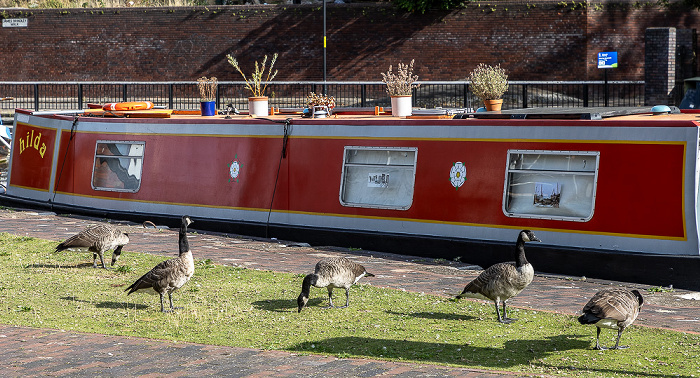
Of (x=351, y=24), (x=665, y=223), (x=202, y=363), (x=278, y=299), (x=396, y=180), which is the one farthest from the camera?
(x=351, y=24)

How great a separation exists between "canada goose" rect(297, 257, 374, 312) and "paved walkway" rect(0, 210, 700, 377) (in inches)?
48.0

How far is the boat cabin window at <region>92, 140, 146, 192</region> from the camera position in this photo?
573 inches

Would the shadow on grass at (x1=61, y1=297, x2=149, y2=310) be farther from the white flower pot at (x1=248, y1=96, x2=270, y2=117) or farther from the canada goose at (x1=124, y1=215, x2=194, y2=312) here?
the white flower pot at (x1=248, y1=96, x2=270, y2=117)

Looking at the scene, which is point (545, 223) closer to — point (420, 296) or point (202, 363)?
point (420, 296)

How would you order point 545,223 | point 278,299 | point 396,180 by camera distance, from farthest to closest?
point 396,180
point 545,223
point 278,299

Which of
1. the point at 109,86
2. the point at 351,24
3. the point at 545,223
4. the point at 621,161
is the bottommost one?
the point at 545,223

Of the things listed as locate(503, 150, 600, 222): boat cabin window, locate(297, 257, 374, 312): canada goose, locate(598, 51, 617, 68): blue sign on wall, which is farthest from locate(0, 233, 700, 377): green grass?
locate(598, 51, 617, 68): blue sign on wall

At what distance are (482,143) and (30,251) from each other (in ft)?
18.5

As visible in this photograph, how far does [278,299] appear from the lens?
8.63 meters

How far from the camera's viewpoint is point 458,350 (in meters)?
6.78

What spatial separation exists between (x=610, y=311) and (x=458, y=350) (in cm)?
113

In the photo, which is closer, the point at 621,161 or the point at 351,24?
the point at 621,161

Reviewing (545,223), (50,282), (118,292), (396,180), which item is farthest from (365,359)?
(396,180)

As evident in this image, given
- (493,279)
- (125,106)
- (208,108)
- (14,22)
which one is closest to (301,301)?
(493,279)
